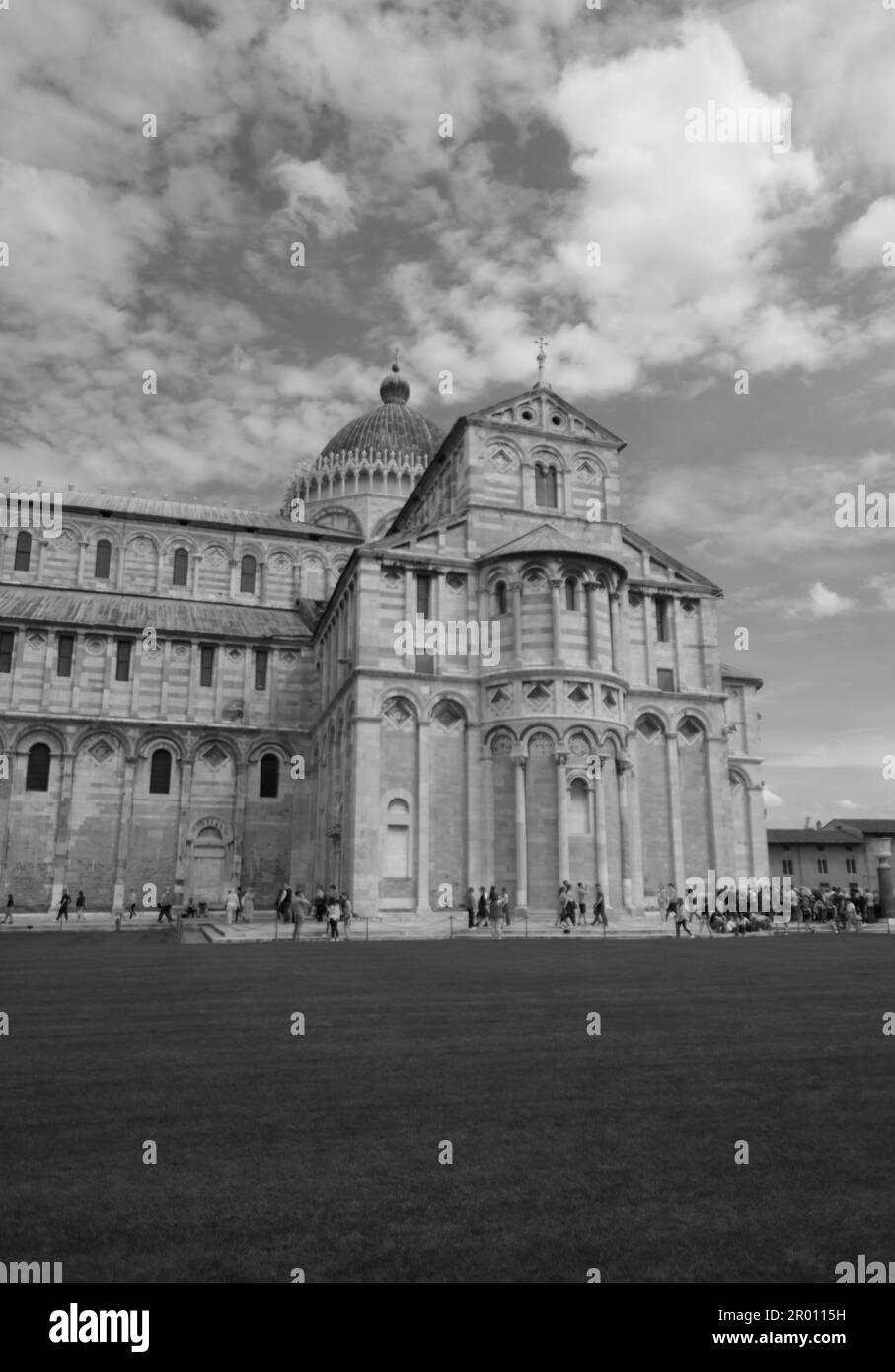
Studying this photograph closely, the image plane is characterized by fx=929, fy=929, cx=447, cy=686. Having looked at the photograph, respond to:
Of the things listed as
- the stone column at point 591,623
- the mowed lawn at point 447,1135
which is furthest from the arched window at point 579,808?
the mowed lawn at point 447,1135

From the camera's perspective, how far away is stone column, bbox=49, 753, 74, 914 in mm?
42281

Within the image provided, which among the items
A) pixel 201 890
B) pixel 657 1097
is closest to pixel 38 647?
pixel 201 890

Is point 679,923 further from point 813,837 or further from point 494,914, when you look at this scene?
point 813,837

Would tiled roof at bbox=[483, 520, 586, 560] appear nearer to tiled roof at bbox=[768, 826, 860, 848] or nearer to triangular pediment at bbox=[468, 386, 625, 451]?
triangular pediment at bbox=[468, 386, 625, 451]

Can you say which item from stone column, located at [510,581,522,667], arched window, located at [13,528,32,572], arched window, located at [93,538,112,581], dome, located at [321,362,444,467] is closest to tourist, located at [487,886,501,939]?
stone column, located at [510,581,522,667]

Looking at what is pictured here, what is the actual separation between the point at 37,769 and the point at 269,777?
1080 cm

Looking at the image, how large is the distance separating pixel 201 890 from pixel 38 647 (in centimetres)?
1416

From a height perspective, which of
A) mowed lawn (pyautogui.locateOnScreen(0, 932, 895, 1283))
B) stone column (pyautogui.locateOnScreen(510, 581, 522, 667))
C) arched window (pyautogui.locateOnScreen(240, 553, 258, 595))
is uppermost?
arched window (pyautogui.locateOnScreen(240, 553, 258, 595))

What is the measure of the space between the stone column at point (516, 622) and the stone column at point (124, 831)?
2031 centimetres

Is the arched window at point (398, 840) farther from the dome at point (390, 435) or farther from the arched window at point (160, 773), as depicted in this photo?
the dome at point (390, 435)

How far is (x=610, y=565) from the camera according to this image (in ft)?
123

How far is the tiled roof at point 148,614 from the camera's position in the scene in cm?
4644

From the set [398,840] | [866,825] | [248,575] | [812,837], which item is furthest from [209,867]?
[866,825]

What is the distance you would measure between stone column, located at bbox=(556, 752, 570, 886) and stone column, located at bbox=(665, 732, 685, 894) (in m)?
6.39
